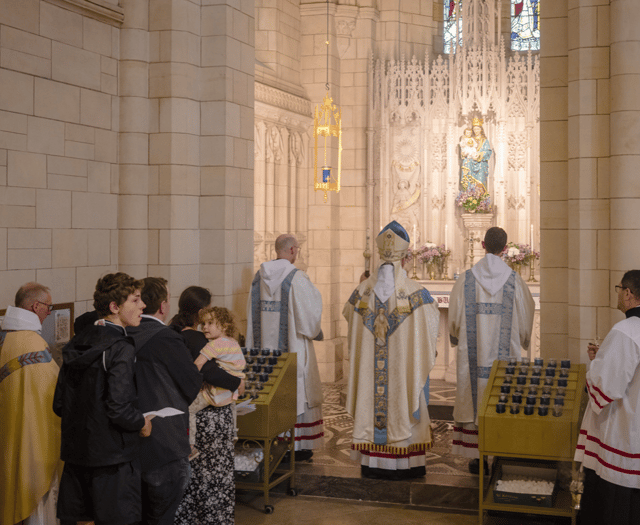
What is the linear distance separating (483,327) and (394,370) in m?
0.84

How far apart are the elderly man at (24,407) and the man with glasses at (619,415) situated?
3.01m

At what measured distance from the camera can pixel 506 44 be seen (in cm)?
1232

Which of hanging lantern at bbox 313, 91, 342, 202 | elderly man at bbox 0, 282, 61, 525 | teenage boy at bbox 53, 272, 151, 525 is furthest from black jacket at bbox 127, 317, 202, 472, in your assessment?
hanging lantern at bbox 313, 91, 342, 202

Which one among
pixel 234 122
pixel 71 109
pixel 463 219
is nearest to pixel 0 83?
pixel 71 109

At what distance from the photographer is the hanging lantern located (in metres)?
10.3

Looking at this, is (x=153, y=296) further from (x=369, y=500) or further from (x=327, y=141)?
(x=327, y=141)

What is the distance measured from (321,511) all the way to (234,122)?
3.32 metres

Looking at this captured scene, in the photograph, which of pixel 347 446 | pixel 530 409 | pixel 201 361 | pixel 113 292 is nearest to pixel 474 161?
pixel 347 446

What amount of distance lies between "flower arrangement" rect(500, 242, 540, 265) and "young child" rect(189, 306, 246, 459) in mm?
6874

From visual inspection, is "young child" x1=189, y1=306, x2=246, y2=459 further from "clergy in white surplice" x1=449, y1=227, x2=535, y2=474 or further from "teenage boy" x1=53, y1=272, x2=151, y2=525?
"clergy in white surplice" x1=449, y1=227, x2=535, y2=474

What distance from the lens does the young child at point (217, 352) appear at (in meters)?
4.47

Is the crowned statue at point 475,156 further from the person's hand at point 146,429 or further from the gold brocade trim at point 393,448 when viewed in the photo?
the person's hand at point 146,429

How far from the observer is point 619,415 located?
4.16m

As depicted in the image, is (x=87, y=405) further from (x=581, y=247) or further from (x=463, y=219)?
(x=463, y=219)
